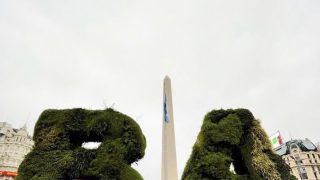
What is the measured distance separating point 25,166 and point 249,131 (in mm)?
8198

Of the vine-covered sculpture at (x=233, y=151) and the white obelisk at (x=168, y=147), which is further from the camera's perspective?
the white obelisk at (x=168, y=147)

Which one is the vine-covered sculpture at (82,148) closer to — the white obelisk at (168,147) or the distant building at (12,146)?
the white obelisk at (168,147)

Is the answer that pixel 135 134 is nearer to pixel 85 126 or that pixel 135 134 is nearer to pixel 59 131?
pixel 85 126

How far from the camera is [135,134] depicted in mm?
8914

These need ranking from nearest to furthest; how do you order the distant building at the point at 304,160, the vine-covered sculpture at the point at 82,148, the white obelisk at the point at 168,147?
the vine-covered sculpture at the point at 82,148
the white obelisk at the point at 168,147
the distant building at the point at 304,160

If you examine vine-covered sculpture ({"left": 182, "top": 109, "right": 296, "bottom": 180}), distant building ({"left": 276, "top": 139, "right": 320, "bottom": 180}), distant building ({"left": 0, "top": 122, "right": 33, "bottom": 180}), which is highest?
distant building ({"left": 0, "top": 122, "right": 33, "bottom": 180})

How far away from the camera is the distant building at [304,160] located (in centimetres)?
6219

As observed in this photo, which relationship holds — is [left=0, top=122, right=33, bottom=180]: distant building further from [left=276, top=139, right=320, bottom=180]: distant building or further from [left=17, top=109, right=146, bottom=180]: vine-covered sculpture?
[left=276, top=139, right=320, bottom=180]: distant building

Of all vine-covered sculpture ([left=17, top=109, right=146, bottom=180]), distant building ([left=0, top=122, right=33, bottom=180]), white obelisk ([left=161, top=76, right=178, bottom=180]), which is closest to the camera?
vine-covered sculpture ([left=17, top=109, right=146, bottom=180])

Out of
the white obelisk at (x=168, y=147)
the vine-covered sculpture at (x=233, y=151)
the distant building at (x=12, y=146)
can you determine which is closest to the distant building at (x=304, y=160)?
the white obelisk at (x=168, y=147)

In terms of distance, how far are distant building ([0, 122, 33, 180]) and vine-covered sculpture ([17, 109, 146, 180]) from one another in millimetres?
70705

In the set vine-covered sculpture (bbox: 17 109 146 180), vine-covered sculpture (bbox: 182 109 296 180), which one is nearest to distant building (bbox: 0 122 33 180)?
vine-covered sculpture (bbox: 17 109 146 180)

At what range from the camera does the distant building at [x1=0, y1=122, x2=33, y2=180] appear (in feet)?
228

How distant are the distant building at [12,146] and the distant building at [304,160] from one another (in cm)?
7574
